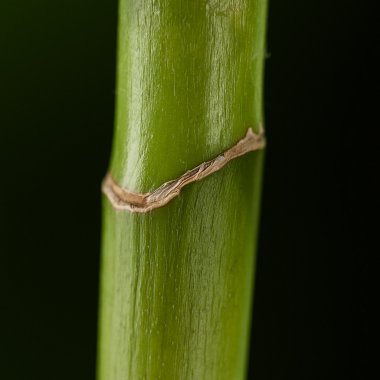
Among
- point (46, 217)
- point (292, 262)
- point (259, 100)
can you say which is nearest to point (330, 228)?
point (292, 262)

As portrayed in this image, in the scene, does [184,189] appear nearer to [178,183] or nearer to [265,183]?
[178,183]

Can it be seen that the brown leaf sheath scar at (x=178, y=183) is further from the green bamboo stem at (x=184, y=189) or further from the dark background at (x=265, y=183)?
the dark background at (x=265, y=183)

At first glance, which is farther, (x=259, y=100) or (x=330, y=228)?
(x=330, y=228)

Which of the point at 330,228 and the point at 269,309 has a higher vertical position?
the point at 330,228

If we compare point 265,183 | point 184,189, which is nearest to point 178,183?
point 184,189

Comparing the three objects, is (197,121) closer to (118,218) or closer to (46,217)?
(118,218)

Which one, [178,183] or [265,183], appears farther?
[265,183]

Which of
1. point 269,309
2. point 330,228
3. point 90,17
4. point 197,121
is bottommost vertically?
point 269,309

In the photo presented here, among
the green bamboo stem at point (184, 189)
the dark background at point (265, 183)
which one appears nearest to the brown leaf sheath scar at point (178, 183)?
the green bamboo stem at point (184, 189)

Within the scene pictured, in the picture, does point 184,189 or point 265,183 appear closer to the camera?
point 184,189
